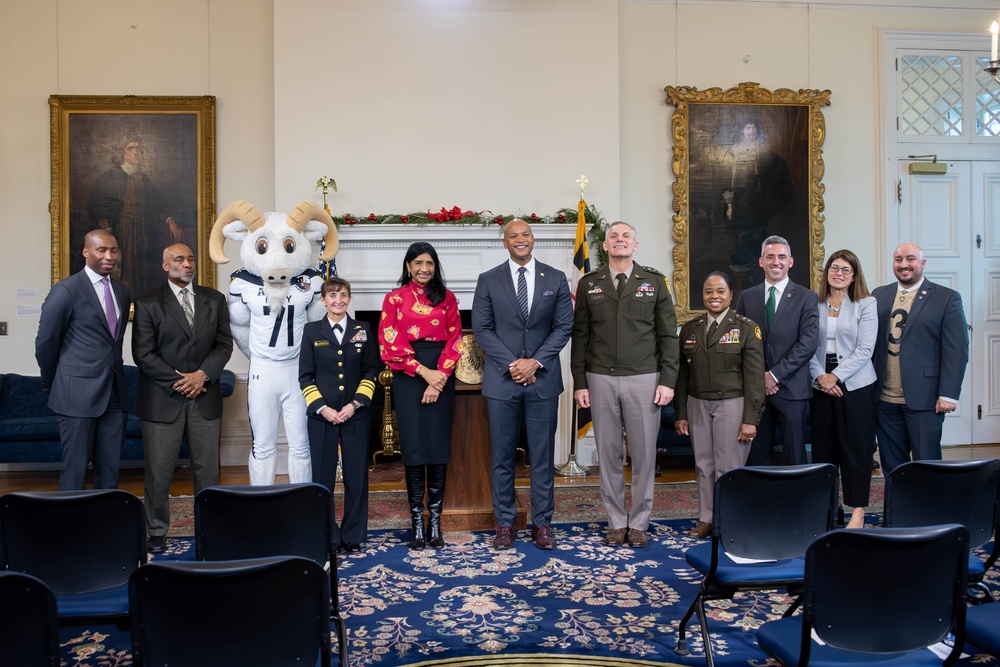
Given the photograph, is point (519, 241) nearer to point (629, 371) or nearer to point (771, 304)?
point (629, 371)

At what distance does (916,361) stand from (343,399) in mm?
3125

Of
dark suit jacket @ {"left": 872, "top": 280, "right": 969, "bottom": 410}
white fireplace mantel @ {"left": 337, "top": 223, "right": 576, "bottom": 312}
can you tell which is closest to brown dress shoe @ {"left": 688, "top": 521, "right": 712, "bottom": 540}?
dark suit jacket @ {"left": 872, "top": 280, "right": 969, "bottom": 410}

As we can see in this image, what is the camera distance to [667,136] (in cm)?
736

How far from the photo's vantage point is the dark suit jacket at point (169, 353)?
167 inches

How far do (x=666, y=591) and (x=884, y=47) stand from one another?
20.3ft

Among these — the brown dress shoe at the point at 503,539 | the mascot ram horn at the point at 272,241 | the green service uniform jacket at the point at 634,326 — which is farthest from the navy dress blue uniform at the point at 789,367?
the mascot ram horn at the point at 272,241

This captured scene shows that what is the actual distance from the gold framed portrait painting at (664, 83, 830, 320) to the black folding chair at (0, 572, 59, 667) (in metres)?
6.21

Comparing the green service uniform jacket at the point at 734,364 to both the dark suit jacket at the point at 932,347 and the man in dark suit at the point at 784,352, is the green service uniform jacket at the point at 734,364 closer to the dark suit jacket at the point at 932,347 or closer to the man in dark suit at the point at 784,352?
the man in dark suit at the point at 784,352

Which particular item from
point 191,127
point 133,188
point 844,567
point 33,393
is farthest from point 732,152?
point 33,393

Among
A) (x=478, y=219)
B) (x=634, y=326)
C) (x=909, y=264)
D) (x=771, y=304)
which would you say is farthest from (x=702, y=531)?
(x=478, y=219)

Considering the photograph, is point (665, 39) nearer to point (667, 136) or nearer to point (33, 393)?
point (667, 136)

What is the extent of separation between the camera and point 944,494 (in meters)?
2.80

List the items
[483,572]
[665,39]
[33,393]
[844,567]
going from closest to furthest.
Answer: [844,567]
[483,572]
[33,393]
[665,39]

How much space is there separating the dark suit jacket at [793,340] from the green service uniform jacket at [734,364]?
0.16m
